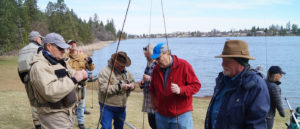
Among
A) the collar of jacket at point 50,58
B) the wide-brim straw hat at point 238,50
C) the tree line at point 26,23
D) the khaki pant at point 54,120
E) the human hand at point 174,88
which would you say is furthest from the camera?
the tree line at point 26,23

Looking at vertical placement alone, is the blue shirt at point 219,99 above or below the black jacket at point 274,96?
above

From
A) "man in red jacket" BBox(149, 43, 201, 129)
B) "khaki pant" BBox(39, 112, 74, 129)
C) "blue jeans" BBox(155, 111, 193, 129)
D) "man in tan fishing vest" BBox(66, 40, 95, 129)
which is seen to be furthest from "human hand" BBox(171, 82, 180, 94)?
"man in tan fishing vest" BBox(66, 40, 95, 129)

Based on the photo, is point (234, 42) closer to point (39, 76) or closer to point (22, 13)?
point (39, 76)

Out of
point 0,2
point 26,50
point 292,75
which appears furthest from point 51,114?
point 0,2

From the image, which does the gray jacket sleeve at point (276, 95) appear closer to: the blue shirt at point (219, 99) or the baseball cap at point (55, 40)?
the blue shirt at point (219, 99)

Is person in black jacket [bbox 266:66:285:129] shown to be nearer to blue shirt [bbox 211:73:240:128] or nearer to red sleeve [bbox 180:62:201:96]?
red sleeve [bbox 180:62:201:96]

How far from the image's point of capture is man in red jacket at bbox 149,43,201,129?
3.66 meters

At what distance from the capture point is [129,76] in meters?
4.90

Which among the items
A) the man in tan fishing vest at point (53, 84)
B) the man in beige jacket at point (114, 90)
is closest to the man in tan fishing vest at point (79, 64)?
the man in beige jacket at point (114, 90)

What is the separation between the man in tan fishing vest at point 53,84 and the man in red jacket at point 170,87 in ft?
4.18

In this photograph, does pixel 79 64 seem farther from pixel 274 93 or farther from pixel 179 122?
pixel 274 93

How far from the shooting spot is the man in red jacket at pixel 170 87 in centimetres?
366

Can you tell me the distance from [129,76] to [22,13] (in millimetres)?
37262

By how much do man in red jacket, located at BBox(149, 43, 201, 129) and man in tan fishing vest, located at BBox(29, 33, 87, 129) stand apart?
4.18 feet
